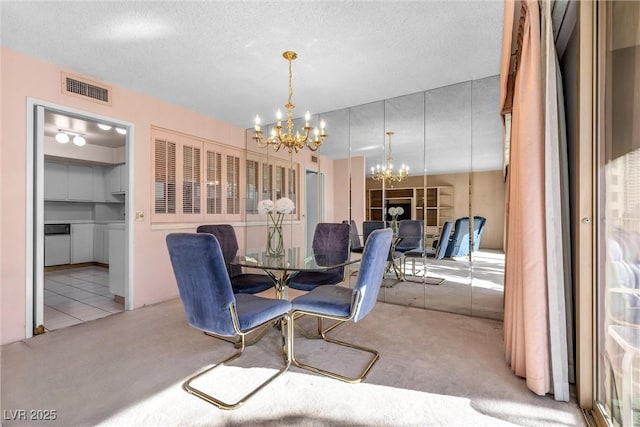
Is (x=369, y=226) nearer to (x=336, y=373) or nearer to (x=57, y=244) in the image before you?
(x=336, y=373)

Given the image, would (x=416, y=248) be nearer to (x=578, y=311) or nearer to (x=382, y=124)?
(x=382, y=124)

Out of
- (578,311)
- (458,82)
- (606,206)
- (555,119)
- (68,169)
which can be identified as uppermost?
(458,82)

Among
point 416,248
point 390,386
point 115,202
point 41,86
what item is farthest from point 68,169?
point 390,386

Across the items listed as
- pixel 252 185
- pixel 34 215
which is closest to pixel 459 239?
pixel 252 185

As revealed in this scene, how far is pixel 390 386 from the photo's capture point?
6.00 feet

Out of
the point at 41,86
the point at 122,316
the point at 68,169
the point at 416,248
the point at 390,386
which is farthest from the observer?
the point at 68,169

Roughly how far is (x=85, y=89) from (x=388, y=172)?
136 inches

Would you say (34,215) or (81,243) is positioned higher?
(34,215)

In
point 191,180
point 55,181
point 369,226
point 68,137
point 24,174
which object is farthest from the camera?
point 55,181

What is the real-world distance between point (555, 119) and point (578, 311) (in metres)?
1.08

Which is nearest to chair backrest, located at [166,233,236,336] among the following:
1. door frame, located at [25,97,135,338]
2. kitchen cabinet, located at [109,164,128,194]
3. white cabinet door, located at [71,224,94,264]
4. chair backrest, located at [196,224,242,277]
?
chair backrest, located at [196,224,242,277]

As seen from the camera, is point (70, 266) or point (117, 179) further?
point (117, 179)

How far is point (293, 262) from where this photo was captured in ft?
7.47

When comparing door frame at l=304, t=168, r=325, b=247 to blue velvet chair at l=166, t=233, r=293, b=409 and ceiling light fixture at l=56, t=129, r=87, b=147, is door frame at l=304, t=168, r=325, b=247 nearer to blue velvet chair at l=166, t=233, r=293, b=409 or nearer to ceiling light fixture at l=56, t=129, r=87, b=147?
blue velvet chair at l=166, t=233, r=293, b=409
